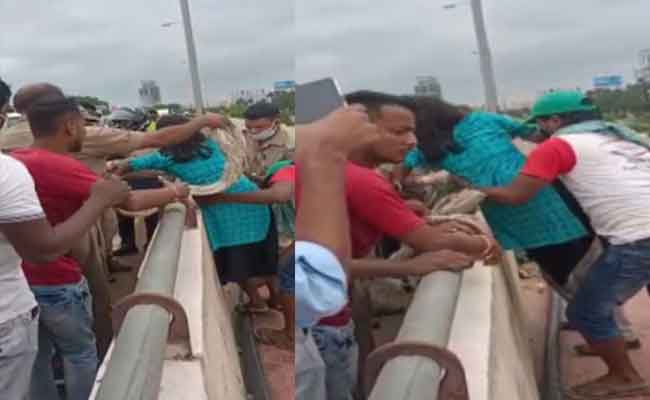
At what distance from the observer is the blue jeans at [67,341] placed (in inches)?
96.0

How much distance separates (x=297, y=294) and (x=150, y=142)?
216cm

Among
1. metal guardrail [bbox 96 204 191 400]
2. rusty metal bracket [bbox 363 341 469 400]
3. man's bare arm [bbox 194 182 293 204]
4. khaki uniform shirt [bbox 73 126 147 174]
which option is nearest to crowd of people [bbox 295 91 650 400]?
man's bare arm [bbox 194 182 293 204]

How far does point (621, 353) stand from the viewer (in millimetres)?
3254

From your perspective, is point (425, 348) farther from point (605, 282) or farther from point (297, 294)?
point (605, 282)

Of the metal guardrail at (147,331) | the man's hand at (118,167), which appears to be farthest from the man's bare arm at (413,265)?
the man's hand at (118,167)

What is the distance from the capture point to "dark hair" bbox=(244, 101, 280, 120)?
5.13ft

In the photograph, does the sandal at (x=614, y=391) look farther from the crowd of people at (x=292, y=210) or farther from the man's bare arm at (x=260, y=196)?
the man's bare arm at (x=260, y=196)

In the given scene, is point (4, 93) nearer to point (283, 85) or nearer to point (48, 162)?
point (48, 162)

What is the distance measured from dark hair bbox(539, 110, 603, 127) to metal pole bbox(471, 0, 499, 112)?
249 mm

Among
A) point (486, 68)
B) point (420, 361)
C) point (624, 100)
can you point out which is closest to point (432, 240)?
point (420, 361)

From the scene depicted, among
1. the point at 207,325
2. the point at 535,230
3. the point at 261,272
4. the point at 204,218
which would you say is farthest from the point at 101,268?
the point at 535,230

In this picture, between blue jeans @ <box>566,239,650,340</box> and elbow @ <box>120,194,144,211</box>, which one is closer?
elbow @ <box>120,194,144,211</box>

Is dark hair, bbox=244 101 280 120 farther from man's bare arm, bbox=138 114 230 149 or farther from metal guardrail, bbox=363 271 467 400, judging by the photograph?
metal guardrail, bbox=363 271 467 400

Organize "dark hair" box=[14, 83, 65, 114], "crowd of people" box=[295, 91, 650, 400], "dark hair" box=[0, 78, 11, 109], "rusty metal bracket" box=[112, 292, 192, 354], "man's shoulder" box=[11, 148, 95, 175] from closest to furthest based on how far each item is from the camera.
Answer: "rusty metal bracket" box=[112, 292, 192, 354] → "dark hair" box=[0, 78, 11, 109] → "man's shoulder" box=[11, 148, 95, 175] → "dark hair" box=[14, 83, 65, 114] → "crowd of people" box=[295, 91, 650, 400]
